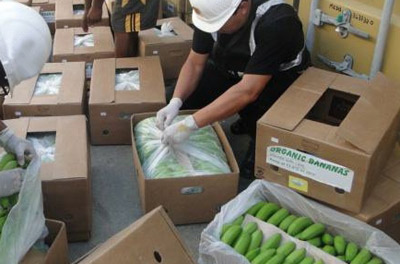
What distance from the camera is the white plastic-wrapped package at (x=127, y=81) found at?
9.21 feet

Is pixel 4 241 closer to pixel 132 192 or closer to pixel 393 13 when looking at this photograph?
pixel 132 192

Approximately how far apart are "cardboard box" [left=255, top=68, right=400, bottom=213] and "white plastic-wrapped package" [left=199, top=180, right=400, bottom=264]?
1.6 inches

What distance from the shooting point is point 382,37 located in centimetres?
217

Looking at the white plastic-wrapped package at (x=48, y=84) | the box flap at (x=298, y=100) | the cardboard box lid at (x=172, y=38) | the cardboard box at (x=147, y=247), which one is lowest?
the white plastic-wrapped package at (x=48, y=84)

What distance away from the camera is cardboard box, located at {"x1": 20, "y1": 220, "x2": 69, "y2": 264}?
1.68 m

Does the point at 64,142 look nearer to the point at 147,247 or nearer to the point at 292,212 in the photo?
the point at 147,247

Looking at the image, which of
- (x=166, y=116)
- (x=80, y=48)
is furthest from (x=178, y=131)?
(x=80, y=48)

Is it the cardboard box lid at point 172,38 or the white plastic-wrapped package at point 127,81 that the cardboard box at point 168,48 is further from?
the white plastic-wrapped package at point 127,81

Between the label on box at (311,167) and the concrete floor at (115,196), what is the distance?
1.90 ft

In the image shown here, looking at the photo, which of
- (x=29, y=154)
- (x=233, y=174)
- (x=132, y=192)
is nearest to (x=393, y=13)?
(x=233, y=174)

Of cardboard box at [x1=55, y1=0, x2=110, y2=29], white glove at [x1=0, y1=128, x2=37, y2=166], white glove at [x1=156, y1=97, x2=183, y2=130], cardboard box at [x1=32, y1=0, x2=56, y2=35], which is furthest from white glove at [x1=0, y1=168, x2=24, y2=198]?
cardboard box at [x1=32, y1=0, x2=56, y2=35]

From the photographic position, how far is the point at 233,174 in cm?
210

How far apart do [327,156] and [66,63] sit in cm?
181

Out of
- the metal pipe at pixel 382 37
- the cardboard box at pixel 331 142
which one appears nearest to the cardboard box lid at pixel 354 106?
the cardboard box at pixel 331 142
